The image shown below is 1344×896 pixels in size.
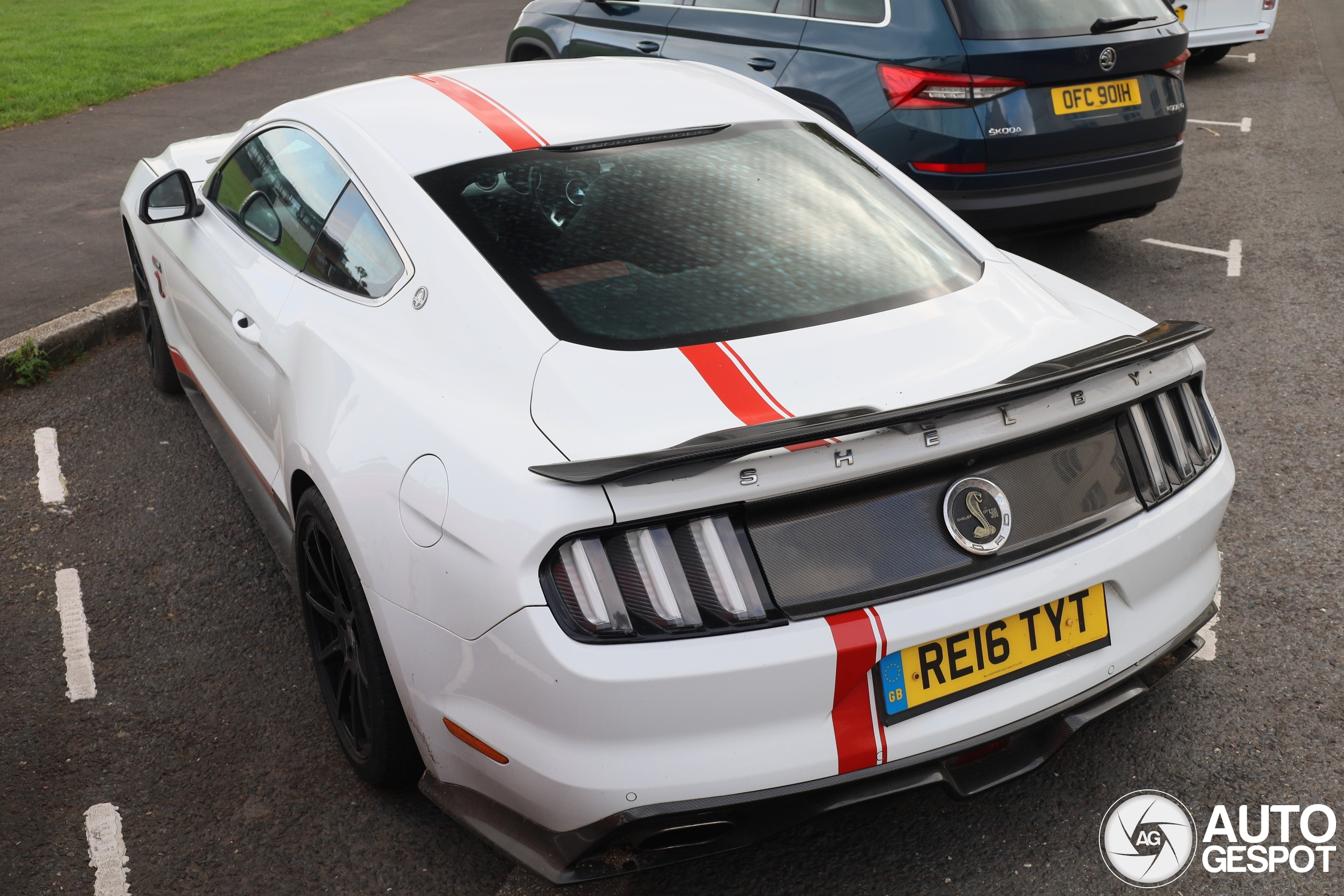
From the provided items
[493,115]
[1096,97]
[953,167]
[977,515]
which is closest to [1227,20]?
[1096,97]

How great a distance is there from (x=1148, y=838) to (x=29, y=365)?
504 centimetres

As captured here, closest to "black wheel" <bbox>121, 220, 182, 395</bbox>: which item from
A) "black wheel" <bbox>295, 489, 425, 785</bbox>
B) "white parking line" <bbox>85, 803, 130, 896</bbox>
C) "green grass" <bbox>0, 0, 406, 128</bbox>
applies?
"black wheel" <bbox>295, 489, 425, 785</bbox>

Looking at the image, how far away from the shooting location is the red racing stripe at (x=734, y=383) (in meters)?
2.15

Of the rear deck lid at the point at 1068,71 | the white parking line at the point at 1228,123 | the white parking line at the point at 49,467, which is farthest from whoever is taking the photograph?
the white parking line at the point at 1228,123

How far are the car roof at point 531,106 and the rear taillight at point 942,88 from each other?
1.73m

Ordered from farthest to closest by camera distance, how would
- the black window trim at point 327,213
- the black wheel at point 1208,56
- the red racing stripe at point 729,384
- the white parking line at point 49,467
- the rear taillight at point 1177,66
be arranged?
1. the black wheel at point 1208,56
2. the rear taillight at point 1177,66
3. the white parking line at point 49,467
4. the black window trim at point 327,213
5. the red racing stripe at point 729,384

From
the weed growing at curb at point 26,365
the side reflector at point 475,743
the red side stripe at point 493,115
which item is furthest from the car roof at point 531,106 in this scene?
the weed growing at curb at point 26,365

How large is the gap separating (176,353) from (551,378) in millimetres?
2769

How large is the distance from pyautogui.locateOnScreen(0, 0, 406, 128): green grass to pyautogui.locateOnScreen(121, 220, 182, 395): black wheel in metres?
6.47

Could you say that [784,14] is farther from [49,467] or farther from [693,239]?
[49,467]

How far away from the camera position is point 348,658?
2695 mm

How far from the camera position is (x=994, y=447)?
2135 mm

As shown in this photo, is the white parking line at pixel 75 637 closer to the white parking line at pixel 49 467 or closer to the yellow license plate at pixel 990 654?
the white parking line at pixel 49 467

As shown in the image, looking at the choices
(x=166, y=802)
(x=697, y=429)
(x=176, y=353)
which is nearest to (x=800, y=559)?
(x=697, y=429)
